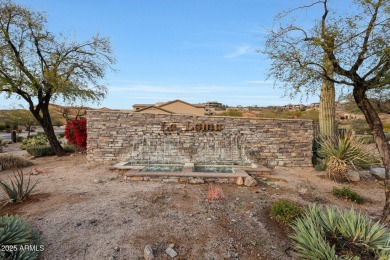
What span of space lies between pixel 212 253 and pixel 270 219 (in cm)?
179

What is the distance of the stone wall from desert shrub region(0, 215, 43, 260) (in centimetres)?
641

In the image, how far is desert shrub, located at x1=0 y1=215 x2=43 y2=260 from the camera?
3.52m

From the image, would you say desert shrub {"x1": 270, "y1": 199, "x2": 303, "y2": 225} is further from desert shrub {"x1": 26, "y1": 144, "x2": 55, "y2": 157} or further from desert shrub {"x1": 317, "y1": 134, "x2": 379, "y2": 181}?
desert shrub {"x1": 26, "y1": 144, "x2": 55, "y2": 157}

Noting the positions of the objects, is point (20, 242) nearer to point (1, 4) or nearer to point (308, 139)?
point (308, 139)

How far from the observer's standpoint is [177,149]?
10602 millimetres

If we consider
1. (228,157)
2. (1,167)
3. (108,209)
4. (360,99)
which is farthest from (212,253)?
(1,167)

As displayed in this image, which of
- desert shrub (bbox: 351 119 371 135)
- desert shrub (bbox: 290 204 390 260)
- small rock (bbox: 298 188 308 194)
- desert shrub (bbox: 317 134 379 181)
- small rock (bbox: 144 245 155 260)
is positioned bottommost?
small rock (bbox: 144 245 155 260)

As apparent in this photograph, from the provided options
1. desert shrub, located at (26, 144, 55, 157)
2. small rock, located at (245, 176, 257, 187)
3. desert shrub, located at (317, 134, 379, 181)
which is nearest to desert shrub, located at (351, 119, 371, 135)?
desert shrub, located at (317, 134, 379, 181)

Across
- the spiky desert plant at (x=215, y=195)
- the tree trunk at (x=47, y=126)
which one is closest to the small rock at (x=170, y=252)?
the spiky desert plant at (x=215, y=195)

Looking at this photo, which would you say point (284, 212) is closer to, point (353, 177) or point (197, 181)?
point (197, 181)

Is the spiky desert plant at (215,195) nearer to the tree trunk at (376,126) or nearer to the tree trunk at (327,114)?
the tree trunk at (376,126)

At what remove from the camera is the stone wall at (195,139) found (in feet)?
34.4

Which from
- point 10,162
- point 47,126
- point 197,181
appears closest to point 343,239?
point 197,181

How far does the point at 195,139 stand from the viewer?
34.7ft
